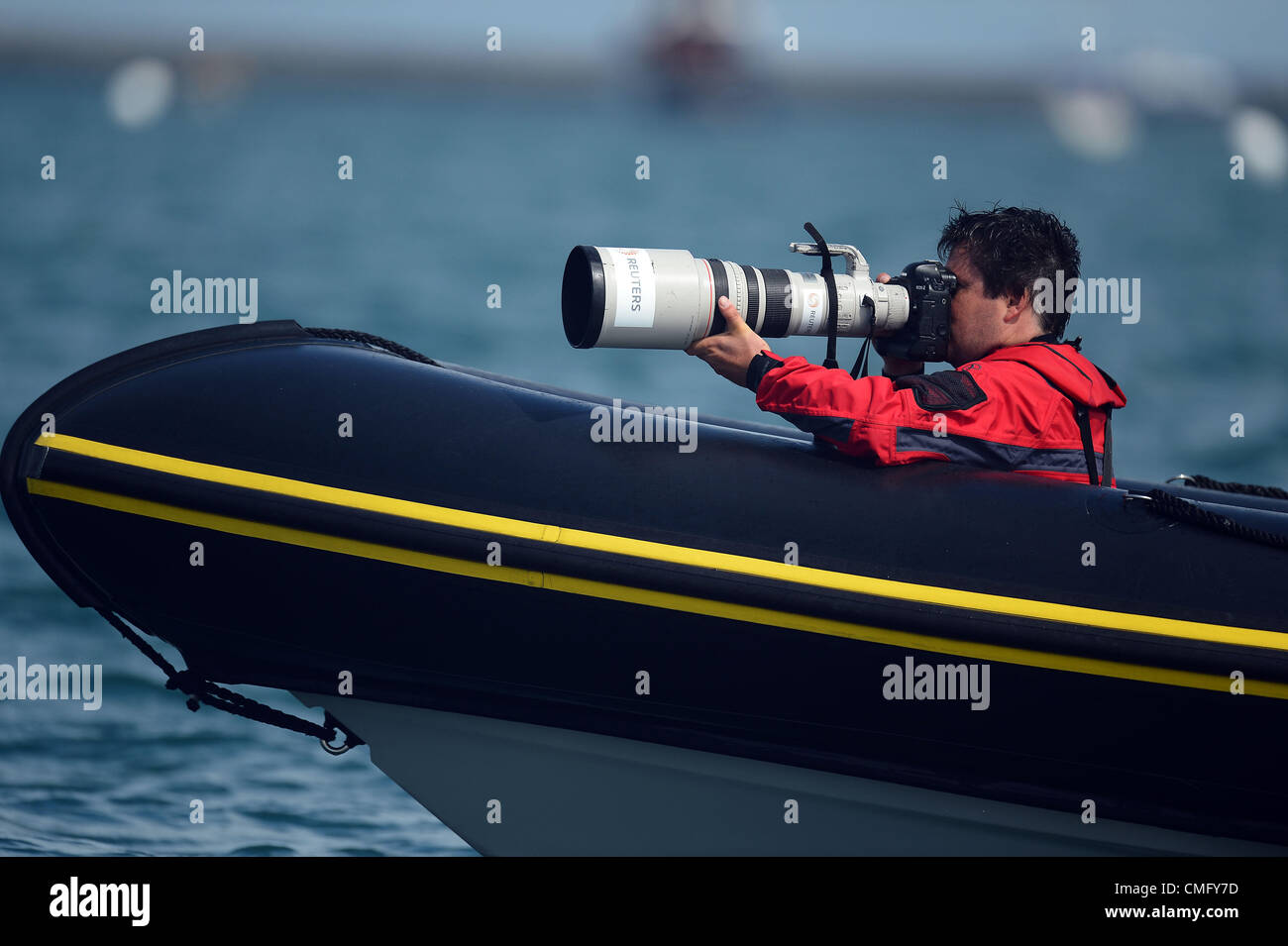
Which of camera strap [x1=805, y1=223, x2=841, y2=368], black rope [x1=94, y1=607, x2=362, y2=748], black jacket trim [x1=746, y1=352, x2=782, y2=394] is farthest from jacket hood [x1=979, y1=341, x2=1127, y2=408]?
black rope [x1=94, y1=607, x2=362, y2=748]

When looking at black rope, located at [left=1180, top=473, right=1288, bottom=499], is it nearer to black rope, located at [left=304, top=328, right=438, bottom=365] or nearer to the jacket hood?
the jacket hood

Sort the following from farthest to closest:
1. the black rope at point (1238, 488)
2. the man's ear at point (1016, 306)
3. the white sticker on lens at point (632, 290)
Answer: the black rope at point (1238, 488) → the man's ear at point (1016, 306) → the white sticker on lens at point (632, 290)

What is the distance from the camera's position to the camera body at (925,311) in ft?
9.20

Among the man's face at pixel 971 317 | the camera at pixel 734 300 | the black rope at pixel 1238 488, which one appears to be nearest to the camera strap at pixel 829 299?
the camera at pixel 734 300

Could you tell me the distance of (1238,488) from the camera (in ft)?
11.2

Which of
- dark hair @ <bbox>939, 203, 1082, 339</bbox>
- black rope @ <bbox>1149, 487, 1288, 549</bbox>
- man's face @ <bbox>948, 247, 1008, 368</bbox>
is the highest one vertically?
dark hair @ <bbox>939, 203, 1082, 339</bbox>

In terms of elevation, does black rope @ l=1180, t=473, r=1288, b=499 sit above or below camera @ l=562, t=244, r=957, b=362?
below

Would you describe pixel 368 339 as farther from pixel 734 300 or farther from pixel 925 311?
pixel 925 311

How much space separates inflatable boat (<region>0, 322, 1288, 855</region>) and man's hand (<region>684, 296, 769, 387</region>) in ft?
0.56

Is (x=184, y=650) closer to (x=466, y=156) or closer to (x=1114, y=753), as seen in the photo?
(x=1114, y=753)

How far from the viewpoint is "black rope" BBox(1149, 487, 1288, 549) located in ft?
8.88

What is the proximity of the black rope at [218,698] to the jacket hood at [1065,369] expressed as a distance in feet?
4.74

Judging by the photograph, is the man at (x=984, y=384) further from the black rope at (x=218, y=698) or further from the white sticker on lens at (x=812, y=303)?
the black rope at (x=218, y=698)

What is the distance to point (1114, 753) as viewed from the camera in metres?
2.70
